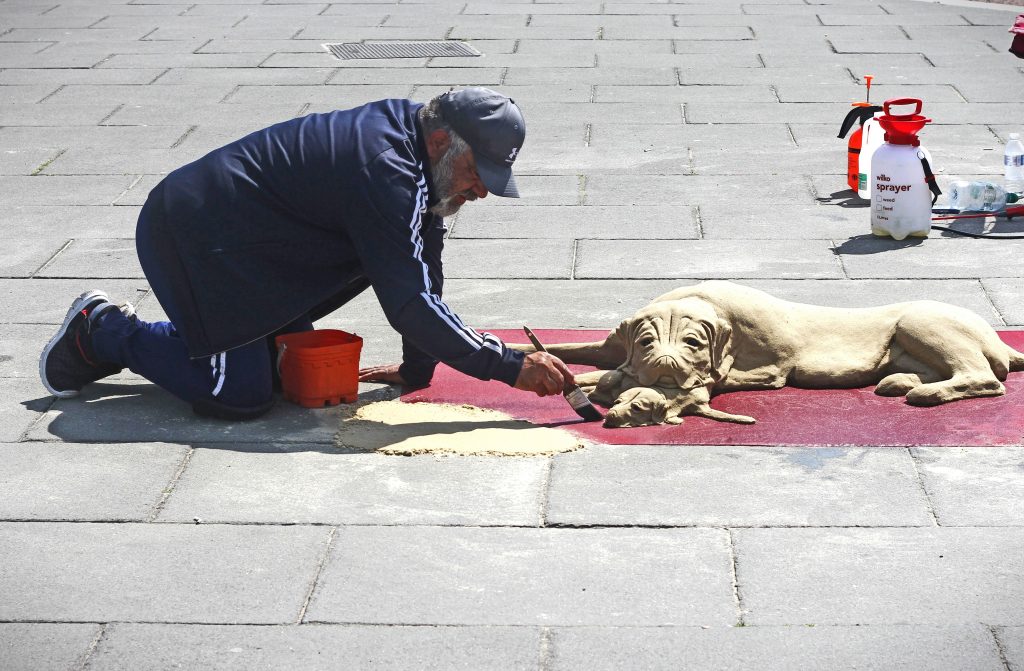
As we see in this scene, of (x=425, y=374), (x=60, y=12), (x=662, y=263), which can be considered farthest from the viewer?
(x=60, y=12)

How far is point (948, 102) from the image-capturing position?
9.70 metres

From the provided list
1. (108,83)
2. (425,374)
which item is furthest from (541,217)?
(108,83)

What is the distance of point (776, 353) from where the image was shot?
5043mm

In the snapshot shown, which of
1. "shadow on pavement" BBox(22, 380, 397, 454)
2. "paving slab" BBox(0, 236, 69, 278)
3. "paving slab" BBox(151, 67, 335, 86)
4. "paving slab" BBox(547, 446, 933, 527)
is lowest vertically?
"paving slab" BBox(151, 67, 335, 86)

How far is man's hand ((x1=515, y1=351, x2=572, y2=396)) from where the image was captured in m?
4.60

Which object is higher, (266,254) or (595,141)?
(266,254)

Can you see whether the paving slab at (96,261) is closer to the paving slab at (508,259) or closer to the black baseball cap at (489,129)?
the paving slab at (508,259)

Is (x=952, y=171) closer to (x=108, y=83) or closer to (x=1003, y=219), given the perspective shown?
(x=1003, y=219)

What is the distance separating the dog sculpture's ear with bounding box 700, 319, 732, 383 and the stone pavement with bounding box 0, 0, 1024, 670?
49 cm

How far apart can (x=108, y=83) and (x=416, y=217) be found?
23.6 feet

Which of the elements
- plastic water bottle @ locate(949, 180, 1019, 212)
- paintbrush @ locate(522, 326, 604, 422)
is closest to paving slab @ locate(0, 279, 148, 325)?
paintbrush @ locate(522, 326, 604, 422)

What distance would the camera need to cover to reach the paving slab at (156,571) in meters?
3.60

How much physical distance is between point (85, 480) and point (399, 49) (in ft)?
25.9

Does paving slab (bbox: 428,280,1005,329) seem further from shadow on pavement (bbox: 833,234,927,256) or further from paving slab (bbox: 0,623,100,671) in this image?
paving slab (bbox: 0,623,100,671)
